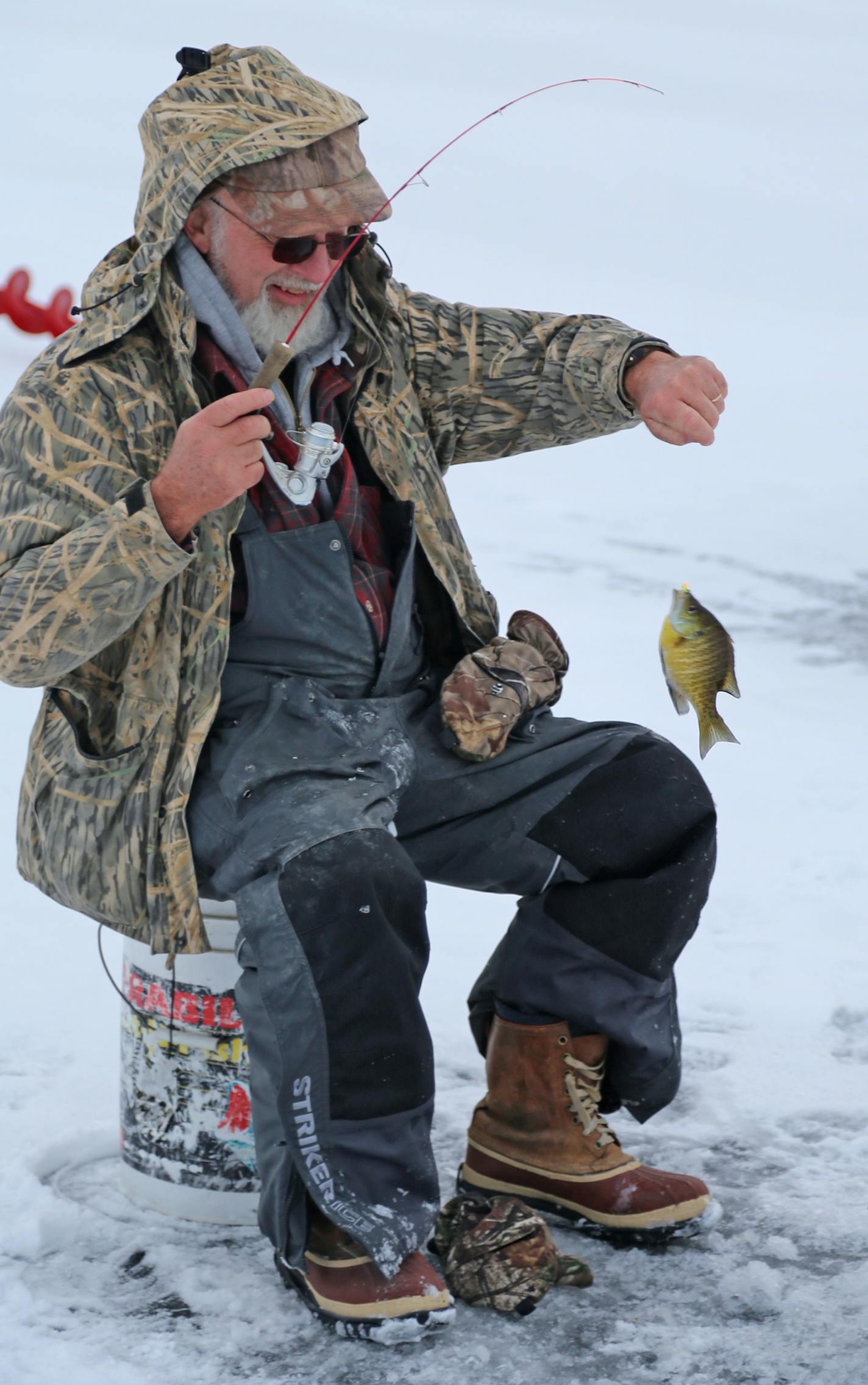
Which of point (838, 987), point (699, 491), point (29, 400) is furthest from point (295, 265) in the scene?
point (699, 491)

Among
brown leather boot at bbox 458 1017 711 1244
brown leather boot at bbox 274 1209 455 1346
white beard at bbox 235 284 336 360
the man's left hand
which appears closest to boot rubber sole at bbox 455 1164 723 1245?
brown leather boot at bbox 458 1017 711 1244

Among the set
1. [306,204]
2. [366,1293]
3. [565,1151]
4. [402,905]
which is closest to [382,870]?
[402,905]

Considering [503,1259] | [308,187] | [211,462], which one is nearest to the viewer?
[211,462]

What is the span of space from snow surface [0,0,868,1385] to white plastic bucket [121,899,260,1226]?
0.18 feet

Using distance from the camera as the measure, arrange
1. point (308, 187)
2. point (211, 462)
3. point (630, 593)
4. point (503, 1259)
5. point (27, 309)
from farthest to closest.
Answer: point (27, 309) → point (630, 593) → point (308, 187) → point (503, 1259) → point (211, 462)

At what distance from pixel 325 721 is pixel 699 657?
1.79 ft

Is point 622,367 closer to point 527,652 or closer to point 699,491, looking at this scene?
point 527,652

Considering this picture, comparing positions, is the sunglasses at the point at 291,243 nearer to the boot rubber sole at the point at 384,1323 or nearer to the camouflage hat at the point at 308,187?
the camouflage hat at the point at 308,187

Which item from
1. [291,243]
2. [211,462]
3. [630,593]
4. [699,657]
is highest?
[291,243]

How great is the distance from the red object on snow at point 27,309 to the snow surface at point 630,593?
0.81m

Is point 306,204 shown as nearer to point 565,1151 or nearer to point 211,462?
point 211,462

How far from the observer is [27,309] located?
8.40m

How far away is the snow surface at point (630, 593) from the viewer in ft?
6.91

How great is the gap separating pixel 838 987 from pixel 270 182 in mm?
1960
